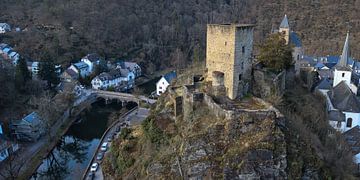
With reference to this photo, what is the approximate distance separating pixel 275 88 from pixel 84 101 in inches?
1196

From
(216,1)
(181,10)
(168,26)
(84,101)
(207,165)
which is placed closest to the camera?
(207,165)

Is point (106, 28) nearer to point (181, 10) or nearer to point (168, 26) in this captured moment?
point (168, 26)

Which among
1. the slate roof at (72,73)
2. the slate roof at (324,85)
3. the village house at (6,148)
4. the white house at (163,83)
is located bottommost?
the village house at (6,148)

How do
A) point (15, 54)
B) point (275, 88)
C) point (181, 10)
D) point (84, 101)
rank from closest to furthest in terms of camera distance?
1. point (275, 88)
2. point (84, 101)
3. point (15, 54)
4. point (181, 10)

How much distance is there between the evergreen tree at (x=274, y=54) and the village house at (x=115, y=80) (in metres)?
33.3

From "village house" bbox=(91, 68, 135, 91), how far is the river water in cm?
754

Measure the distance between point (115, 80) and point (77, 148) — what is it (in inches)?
881

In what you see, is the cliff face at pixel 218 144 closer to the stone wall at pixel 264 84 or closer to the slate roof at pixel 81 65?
the stone wall at pixel 264 84

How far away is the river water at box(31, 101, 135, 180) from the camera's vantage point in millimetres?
29919

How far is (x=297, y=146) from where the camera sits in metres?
18.5

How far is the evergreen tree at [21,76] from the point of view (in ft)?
139

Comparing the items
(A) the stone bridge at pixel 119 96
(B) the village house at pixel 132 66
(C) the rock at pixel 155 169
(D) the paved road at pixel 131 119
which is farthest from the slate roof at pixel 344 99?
(B) the village house at pixel 132 66

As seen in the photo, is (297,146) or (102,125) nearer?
(297,146)

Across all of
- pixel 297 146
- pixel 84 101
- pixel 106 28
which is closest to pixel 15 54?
pixel 84 101
